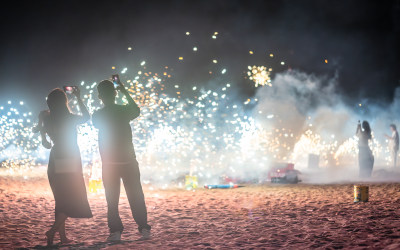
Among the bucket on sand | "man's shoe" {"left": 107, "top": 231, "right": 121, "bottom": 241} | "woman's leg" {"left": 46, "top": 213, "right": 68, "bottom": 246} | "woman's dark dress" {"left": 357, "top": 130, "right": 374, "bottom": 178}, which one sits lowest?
"man's shoe" {"left": 107, "top": 231, "right": 121, "bottom": 241}

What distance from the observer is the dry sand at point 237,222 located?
534 centimetres

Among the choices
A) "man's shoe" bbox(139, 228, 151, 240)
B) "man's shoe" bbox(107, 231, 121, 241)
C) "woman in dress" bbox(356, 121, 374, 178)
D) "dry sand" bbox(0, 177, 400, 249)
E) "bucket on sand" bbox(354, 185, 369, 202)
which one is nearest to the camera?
"dry sand" bbox(0, 177, 400, 249)

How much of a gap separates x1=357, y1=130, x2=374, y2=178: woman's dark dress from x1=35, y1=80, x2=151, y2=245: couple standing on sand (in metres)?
11.7

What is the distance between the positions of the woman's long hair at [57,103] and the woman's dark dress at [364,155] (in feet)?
41.1

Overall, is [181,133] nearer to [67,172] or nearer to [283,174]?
[283,174]

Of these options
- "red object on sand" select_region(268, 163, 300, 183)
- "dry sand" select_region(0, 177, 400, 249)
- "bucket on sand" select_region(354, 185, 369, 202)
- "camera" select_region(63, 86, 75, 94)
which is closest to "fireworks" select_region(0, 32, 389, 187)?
"red object on sand" select_region(268, 163, 300, 183)

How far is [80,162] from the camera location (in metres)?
5.62

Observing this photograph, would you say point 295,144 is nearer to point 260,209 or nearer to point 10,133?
point 10,133

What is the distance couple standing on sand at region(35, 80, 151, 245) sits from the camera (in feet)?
18.0

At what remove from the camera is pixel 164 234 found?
6.14 meters

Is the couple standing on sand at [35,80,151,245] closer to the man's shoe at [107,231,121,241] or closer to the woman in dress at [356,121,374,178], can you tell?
the man's shoe at [107,231,121,241]

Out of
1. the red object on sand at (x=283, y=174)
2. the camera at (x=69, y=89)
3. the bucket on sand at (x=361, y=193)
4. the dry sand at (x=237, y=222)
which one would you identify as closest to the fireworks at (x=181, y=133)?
the red object on sand at (x=283, y=174)

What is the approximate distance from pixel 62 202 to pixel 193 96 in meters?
19.6

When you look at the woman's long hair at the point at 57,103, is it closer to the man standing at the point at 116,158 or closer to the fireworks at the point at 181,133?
the man standing at the point at 116,158
